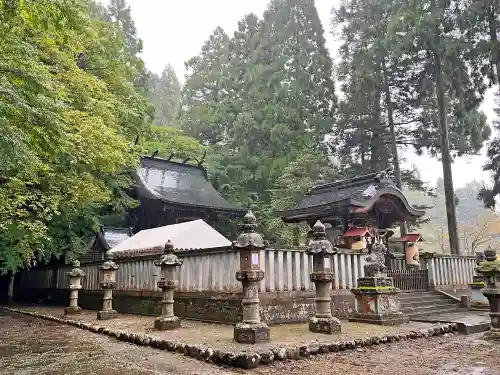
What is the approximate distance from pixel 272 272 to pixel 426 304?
5.42 m

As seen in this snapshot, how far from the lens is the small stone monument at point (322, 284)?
712 cm

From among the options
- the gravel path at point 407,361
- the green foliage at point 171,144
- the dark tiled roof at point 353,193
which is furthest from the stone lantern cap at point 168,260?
the green foliage at point 171,144

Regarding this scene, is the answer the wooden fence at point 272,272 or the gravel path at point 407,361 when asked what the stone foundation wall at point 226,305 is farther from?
the gravel path at point 407,361

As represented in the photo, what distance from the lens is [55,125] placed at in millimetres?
7730

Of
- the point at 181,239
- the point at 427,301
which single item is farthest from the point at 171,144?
the point at 427,301

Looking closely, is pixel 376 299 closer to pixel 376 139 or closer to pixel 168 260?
pixel 168 260

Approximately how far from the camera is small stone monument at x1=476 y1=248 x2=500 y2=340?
742 cm

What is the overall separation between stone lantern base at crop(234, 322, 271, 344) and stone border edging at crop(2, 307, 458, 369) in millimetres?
484

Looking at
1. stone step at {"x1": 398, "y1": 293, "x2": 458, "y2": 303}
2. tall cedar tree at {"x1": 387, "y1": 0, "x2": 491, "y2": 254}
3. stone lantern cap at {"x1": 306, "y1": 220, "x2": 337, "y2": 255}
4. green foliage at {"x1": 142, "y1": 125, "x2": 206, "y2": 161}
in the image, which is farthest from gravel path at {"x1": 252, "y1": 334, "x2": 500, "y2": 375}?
green foliage at {"x1": 142, "y1": 125, "x2": 206, "y2": 161}

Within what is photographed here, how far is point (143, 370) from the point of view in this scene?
16.2ft

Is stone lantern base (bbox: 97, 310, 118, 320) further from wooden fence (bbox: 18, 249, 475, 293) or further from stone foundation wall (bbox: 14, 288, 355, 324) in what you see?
wooden fence (bbox: 18, 249, 475, 293)

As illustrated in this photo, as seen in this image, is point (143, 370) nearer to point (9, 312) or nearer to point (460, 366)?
point (460, 366)

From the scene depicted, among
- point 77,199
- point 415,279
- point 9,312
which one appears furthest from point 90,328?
point 415,279

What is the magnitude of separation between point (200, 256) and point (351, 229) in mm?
6105
